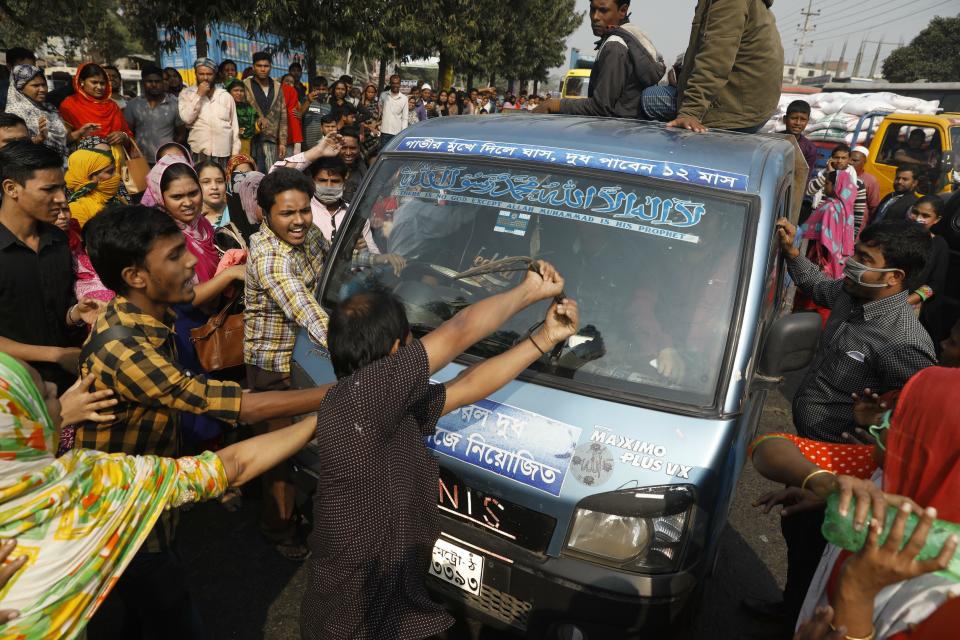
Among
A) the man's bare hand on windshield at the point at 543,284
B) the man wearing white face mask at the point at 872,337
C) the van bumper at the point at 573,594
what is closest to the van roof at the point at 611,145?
the man wearing white face mask at the point at 872,337

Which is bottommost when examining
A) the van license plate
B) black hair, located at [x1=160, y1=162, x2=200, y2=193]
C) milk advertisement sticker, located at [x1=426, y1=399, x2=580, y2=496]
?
the van license plate

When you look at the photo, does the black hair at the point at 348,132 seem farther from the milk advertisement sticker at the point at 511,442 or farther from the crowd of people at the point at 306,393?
the milk advertisement sticker at the point at 511,442

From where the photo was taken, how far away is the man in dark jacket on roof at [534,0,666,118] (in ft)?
14.3

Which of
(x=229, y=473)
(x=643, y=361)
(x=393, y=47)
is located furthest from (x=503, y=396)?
(x=393, y=47)

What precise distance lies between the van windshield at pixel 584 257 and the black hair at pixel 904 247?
616 millimetres

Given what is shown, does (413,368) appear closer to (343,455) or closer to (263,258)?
(343,455)

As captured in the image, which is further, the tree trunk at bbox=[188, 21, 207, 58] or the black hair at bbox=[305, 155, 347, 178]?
the tree trunk at bbox=[188, 21, 207, 58]

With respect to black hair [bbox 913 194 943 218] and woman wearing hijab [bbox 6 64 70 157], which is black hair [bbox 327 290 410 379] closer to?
woman wearing hijab [bbox 6 64 70 157]

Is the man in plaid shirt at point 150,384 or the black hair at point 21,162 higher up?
the black hair at point 21,162

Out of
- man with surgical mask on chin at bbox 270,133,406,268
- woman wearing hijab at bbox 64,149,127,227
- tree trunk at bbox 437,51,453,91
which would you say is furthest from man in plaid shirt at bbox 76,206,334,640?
tree trunk at bbox 437,51,453,91

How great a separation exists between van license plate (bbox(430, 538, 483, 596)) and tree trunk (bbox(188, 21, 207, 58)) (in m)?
10.0

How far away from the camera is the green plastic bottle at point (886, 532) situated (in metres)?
0.98

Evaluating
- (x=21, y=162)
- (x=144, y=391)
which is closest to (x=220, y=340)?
(x=21, y=162)

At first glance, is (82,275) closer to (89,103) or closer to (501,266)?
(501,266)
